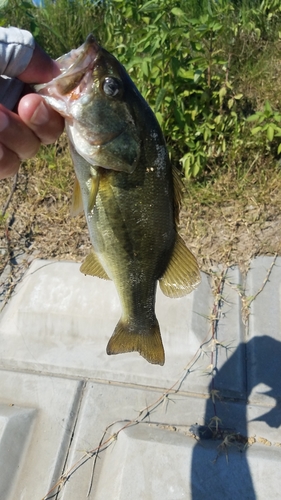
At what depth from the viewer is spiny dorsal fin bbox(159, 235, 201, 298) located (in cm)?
161

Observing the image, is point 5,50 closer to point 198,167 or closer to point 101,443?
point 101,443

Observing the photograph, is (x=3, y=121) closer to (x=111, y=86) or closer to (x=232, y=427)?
(x=111, y=86)

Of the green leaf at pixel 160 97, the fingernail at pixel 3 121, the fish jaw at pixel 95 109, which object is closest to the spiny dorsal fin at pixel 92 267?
the fish jaw at pixel 95 109

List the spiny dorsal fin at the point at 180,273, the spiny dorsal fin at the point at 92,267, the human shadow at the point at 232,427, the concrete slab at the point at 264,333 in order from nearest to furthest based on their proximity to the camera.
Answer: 1. the spiny dorsal fin at the point at 180,273
2. the spiny dorsal fin at the point at 92,267
3. the human shadow at the point at 232,427
4. the concrete slab at the point at 264,333

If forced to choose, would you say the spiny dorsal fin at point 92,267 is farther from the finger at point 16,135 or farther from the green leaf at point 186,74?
the green leaf at point 186,74

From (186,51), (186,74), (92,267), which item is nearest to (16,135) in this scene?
(92,267)

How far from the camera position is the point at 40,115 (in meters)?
1.48

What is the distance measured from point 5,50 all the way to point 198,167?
6.84 feet

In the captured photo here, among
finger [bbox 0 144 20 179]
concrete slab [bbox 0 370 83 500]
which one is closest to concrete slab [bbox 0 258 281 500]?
concrete slab [bbox 0 370 83 500]

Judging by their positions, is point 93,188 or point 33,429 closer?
point 93,188

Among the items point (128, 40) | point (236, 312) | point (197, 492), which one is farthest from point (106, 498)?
point (128, 40)

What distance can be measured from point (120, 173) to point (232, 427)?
1.45 metres

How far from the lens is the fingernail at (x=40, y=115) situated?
1468mm

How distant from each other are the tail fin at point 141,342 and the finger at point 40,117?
2.63 ft
